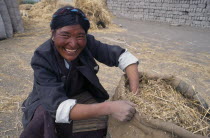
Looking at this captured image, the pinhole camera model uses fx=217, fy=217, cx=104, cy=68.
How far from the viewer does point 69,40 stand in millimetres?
1818

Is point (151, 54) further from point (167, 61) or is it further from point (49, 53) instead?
point (49, 53)

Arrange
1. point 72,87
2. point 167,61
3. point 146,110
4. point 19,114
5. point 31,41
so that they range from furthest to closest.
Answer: point 31,41, point 167,61, point 19,114, point 72,87, point 146,110

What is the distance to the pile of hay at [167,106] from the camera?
1.50 m

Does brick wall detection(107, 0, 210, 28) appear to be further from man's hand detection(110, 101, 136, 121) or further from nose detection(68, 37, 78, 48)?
man's hand detection(110, 101, 136, 121)

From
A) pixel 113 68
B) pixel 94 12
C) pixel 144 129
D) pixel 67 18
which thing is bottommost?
pixel 113 68

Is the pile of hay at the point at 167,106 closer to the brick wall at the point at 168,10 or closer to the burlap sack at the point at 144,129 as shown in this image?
the burlap sack at the point at 144,129

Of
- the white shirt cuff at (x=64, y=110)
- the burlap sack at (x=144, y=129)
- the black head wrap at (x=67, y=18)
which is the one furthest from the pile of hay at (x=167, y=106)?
the black head wrap at (x=67, y=18)

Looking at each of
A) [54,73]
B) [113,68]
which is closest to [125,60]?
[54,73]

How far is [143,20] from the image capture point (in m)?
12.6

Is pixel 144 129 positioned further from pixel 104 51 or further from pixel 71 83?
pixel 104 51

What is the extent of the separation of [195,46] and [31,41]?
16.6ft

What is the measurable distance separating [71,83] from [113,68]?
252 cm

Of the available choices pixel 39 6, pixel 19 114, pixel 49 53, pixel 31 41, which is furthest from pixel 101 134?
pixel 39 6

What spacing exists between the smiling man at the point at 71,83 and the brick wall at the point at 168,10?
9052mm
